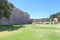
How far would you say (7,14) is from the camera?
106 feet

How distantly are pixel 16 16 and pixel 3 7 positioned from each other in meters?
30.6

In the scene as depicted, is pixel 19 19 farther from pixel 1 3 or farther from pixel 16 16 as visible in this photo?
pixel 1 3

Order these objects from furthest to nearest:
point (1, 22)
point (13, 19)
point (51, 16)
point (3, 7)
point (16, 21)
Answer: point (51, 16)
point (16, 21)
point (13, 19)
point (1, 22)
point (3, 7)

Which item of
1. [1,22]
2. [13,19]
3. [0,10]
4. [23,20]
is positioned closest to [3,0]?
[0,10]

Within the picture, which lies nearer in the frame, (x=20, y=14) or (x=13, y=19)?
(x=13, y=19)

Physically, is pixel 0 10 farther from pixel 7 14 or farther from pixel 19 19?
pixel 19 19

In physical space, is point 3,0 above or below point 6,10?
above

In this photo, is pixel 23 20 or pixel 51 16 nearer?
pixel 23 20

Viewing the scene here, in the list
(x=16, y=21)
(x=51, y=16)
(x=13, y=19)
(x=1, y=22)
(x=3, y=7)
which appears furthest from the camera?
(x=51, y=16)

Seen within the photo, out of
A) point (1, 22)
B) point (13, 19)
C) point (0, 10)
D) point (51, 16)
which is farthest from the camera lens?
point (51, 16)

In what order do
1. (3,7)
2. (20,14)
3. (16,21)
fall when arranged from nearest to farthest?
(3,7), (16,21), (20,14)

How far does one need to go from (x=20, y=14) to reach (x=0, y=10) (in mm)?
37405

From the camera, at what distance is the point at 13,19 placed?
2274 inches

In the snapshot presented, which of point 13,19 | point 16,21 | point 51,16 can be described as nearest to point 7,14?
point 13,19
